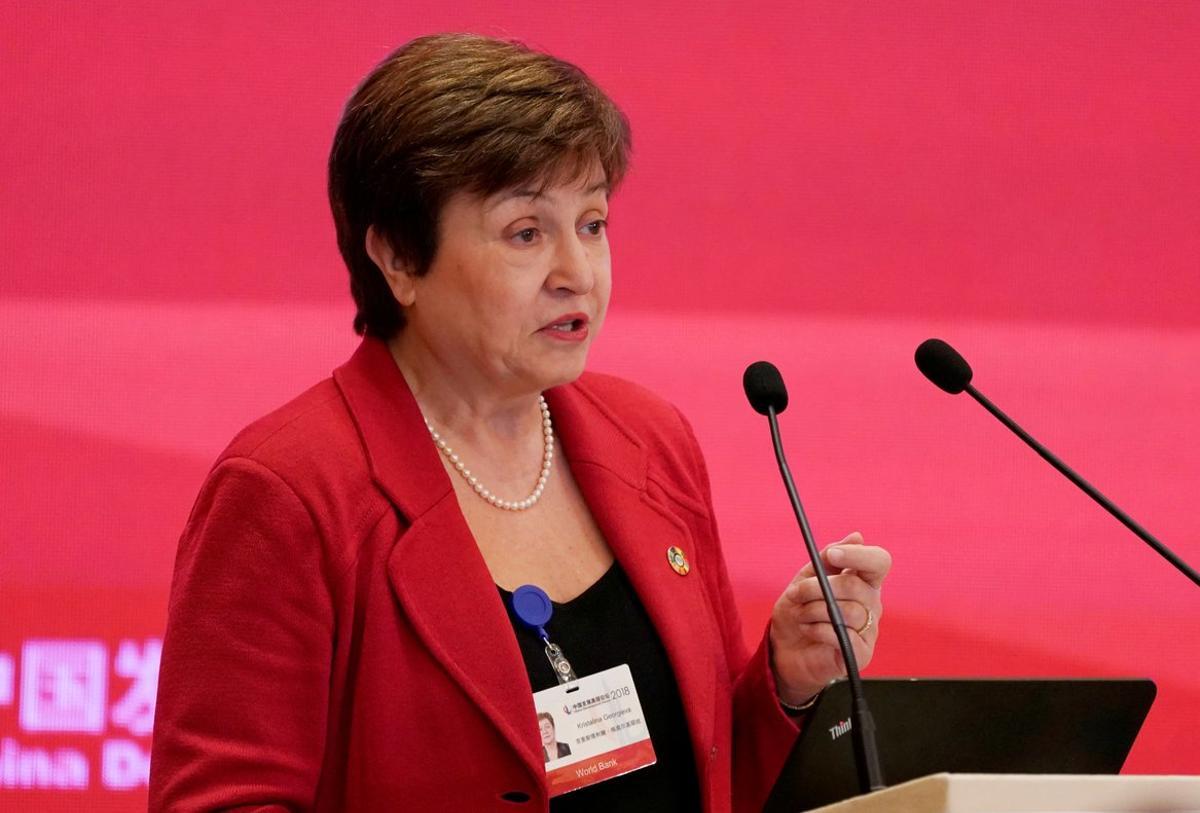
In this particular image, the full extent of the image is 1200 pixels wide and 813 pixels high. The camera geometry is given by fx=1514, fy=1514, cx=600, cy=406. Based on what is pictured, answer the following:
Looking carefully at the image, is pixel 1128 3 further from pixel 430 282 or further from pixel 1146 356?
pixel 430 282

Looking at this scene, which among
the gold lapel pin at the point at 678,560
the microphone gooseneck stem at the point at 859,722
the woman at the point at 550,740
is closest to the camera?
the microphone gooseneck stem at the point at 859,722

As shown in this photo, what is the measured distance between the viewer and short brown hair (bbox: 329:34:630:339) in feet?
5.40

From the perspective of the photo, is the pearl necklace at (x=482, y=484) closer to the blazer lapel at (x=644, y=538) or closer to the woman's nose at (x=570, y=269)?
the blazer lapel at (x=644, y=538)

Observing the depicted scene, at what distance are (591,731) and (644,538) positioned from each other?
10.5 inches

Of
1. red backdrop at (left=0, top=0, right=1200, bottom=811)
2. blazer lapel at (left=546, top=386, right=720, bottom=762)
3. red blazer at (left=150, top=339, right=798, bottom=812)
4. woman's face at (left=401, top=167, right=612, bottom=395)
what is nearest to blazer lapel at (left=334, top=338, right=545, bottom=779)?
red blazer at (left=150, top=339, right=798, bottom=812)

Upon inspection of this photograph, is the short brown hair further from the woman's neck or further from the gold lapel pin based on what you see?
the gold lapel pin

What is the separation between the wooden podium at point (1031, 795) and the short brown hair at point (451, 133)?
2.68 ft

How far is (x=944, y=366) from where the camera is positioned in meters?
1.71

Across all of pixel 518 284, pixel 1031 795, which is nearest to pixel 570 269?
pixel 518 284

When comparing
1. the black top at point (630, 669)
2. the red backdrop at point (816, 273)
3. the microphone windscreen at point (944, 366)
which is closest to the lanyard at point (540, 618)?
the black top at point (630, 669)

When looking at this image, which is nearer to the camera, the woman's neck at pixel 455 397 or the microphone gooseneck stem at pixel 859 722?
the microphone gooseneck stem at pixel 859 722

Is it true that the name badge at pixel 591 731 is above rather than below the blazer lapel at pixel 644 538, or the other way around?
below

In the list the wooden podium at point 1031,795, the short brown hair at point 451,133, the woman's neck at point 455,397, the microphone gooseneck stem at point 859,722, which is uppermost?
the short brown hair at point 451,133

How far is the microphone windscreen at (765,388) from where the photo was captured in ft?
5.48
